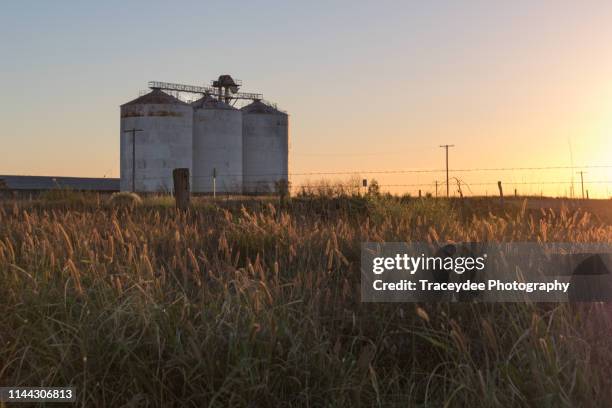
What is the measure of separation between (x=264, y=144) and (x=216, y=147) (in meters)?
5.00

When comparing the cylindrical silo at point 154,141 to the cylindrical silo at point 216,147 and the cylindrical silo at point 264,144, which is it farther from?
the cylindrical silo at point 264,144

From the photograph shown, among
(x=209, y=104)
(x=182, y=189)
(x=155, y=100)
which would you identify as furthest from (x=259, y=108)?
(x=182, y=189)

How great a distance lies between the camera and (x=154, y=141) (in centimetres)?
4275

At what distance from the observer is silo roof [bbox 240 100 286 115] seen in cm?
5031

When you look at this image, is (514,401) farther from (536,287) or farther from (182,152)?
(182,152)

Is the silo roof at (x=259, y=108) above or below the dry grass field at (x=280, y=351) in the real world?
above

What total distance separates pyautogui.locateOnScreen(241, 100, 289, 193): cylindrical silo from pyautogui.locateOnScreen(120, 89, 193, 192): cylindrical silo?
6.10 meters

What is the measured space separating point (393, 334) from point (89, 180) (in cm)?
7026

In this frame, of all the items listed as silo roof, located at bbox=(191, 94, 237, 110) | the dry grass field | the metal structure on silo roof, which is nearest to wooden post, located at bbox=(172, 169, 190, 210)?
the dry grass field

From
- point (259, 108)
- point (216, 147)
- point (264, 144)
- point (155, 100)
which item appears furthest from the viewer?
point (259, 108)

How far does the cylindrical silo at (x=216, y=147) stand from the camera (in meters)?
45.1

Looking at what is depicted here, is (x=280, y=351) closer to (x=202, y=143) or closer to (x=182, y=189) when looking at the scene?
(x=182, y=189)

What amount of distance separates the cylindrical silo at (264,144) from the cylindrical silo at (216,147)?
2.27 m

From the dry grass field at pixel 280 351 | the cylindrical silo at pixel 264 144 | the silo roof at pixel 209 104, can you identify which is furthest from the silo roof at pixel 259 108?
the dry grass field at pixel 280 351
